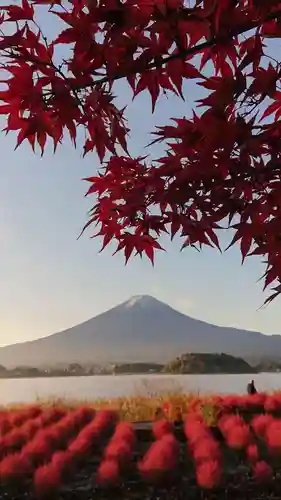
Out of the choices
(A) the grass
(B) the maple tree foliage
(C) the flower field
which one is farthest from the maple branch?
(A) the grass

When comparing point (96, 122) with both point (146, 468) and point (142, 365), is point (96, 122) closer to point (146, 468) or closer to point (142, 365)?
point (146, 468)

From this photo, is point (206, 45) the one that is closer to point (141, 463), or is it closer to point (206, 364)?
point (141, 463)

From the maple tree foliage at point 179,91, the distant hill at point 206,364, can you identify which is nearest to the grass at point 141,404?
the distant hill at point 206,364

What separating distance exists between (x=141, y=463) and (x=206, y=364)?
12.1 feet

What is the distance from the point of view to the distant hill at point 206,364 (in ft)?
14.9

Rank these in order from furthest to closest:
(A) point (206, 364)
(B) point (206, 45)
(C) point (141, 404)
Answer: (A) point (206, 364) < (C) point (141, 404) < (B) point (206, 45)

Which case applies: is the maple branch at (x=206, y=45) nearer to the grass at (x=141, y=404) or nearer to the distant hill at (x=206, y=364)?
the grass at (x=141, y=404)

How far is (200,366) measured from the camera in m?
4.81

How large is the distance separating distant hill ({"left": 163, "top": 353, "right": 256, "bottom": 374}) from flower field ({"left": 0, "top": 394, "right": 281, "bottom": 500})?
250 centimetres

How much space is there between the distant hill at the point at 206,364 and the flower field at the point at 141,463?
8.19 ft

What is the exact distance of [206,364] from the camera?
5000 mm

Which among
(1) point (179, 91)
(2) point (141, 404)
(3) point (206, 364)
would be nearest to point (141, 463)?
(1) point (179, 91)

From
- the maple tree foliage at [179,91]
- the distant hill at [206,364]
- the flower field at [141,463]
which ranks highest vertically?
the maple tree foliage at [179,91]

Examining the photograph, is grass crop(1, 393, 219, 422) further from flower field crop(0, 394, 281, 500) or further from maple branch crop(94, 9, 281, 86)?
maple branch crop(94, 9, 281, 86)
